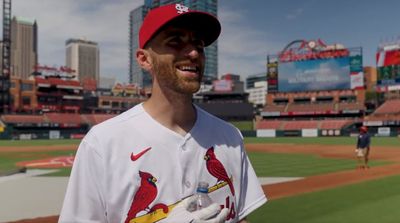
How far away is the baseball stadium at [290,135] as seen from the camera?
9.19 m

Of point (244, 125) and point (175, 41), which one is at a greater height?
point (175, 41)

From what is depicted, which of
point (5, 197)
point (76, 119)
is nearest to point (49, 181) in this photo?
point (5, 197)

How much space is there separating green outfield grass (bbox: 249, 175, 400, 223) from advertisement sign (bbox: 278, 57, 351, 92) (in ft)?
215

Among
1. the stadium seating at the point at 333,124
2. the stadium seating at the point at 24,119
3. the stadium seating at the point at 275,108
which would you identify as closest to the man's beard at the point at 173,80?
the stadium seating at the point at 333,124

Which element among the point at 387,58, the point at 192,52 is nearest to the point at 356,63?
the point at 387,58

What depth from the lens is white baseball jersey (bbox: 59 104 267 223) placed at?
1912 millimetres

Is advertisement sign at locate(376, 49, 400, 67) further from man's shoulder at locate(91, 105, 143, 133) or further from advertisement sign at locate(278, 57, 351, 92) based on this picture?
man's shoulder at locate(91, 105, 143, 133)

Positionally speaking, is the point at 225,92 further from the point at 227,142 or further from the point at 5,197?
the point at 227,142

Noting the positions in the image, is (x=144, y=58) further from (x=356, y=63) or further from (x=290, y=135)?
(x=356, y=63)

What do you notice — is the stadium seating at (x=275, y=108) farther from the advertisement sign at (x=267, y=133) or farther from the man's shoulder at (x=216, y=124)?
the man's shoulder at (x=216, y=124)

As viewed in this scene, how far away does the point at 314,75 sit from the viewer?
3012 inches

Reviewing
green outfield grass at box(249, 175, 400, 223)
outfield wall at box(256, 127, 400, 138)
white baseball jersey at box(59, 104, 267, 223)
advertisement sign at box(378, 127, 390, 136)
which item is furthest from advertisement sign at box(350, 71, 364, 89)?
white baseball jersey at box(59, 104, 267, 223)

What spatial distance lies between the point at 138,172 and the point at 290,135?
203 ft

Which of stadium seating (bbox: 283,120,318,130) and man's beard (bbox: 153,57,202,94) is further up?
man's beard (bbox: 153,57,202,94)
